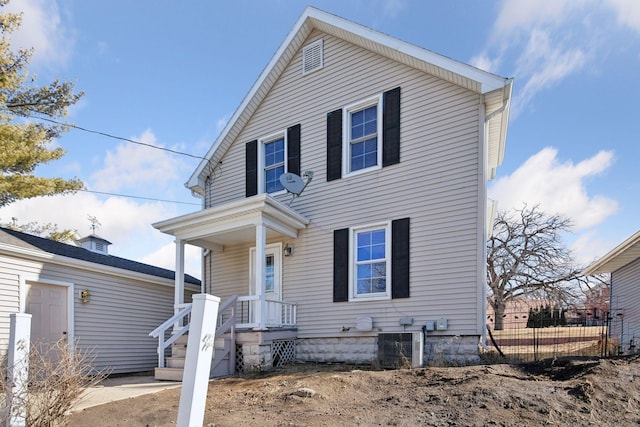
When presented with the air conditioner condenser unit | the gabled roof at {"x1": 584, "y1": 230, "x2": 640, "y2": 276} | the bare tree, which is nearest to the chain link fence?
the gabled roof at {"x1": 584, "y1": 230, "x2": 640, "y2": 276}

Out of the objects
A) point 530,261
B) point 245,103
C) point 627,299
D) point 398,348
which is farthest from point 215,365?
point 530,261

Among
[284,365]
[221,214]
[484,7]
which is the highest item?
[484,7]

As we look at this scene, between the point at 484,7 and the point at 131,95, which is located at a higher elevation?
the point at 484,7

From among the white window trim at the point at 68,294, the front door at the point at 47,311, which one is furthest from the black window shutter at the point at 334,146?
the front door at the point at 47,311

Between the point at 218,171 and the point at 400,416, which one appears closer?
the point at 400,416

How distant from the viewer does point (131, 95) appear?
11562 mm

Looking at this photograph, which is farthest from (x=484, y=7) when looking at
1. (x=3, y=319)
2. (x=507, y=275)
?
(x=507, y=275)

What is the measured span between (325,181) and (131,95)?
6368 millimetres

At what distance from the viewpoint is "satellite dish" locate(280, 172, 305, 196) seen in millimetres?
8984

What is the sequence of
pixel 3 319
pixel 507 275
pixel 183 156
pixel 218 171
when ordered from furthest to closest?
pixel 507 275, pixel 183 156, pixel 218 171, pixel 3 319

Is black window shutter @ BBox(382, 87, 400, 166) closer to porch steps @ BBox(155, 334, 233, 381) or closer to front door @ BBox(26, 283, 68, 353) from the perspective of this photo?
porch steps @ BBox(155, 334, 233, 381)

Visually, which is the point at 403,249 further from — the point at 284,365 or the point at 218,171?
the point at 218,171

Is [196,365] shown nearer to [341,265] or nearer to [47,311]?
[341,265]

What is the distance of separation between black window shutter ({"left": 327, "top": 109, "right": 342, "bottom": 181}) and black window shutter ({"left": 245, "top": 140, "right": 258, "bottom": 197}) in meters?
2.11
